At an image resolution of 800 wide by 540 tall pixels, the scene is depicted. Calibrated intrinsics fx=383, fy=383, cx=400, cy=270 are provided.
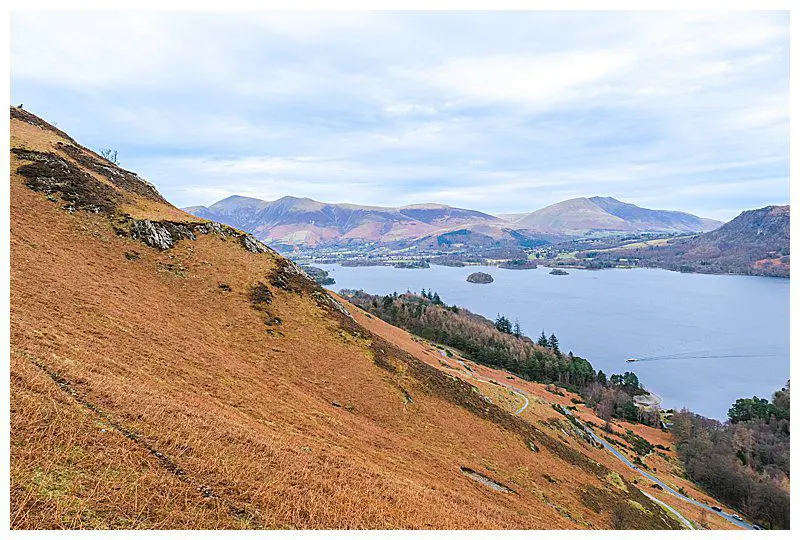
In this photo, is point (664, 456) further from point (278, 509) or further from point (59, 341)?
point (59, 341)

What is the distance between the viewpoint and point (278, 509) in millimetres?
8398

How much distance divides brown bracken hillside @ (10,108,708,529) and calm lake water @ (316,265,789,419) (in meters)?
73.4

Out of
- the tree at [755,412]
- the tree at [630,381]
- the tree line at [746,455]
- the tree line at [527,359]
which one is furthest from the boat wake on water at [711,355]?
the tree at [755,412]

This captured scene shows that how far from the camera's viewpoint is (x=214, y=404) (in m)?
13.9

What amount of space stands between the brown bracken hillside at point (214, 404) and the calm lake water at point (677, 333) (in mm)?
73407

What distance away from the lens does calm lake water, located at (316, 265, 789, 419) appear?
90312mm

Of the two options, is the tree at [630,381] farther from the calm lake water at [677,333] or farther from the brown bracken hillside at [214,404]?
the brown bracken hillside at [214,404]

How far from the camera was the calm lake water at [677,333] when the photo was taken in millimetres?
90312

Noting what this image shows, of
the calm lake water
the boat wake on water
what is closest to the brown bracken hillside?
the calm lake water

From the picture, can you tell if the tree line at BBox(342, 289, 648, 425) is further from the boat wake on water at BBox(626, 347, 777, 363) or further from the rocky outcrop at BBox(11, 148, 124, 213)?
the rocky outcrop at BBox(11, 148, 124, 213)

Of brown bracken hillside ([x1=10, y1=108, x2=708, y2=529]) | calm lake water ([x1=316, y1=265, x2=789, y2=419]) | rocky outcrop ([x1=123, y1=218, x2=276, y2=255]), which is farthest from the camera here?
calm lake water ([x1=316, y1=265, x2=789, y2=419])

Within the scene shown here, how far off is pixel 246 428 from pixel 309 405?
20.2 ft

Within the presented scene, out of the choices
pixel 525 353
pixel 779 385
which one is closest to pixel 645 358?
pixel 779 385

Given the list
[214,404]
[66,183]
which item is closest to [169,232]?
[66,183]
